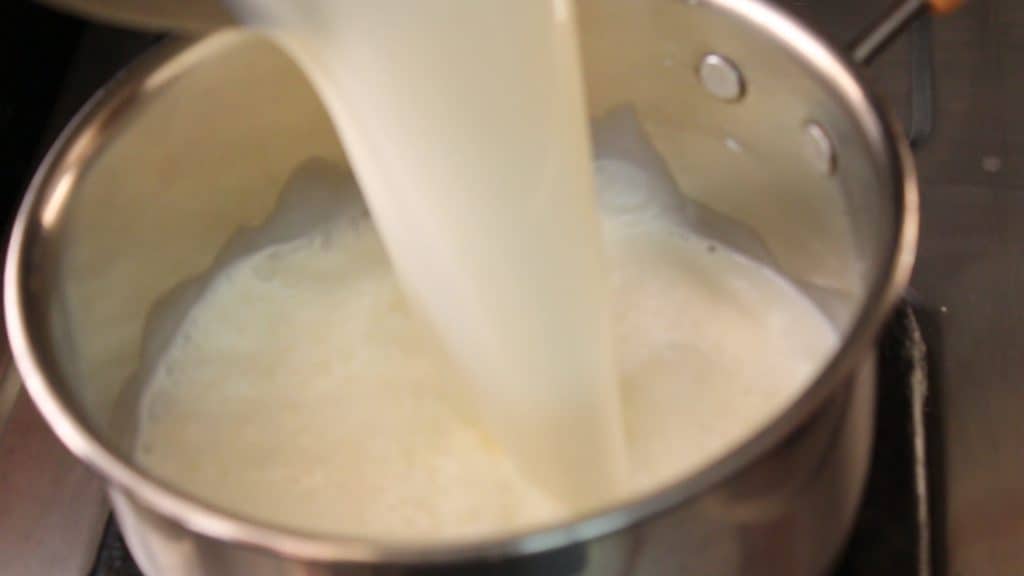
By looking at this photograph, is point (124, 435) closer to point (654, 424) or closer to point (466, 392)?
point (466, 392)

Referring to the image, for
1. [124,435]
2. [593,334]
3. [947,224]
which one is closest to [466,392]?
[593,334]

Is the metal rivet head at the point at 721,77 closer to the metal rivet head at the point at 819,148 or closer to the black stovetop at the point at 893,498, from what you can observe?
the metal rivet head at the point at 819,148

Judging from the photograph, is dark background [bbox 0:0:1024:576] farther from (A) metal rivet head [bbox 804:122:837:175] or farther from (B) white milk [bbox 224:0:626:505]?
(B) white milk [bbox 224:0:626:505]

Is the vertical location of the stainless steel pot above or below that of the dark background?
above

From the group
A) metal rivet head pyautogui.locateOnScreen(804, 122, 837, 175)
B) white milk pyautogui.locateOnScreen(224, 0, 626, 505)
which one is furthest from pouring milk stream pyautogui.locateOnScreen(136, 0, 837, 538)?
metal rivet head pyautogui.locateOnScreen(804, 122, 837, 175)

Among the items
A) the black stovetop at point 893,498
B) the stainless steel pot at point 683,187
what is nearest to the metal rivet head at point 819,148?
the stainless steel pot at point 683,187

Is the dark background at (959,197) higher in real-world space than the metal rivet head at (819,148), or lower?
lower
